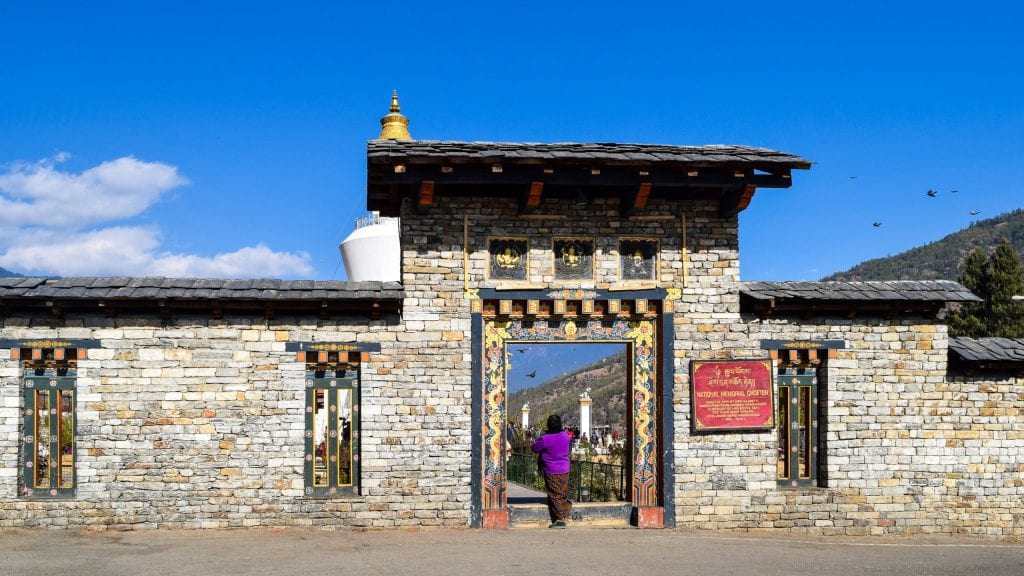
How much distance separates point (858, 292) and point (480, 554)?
20.3 ft

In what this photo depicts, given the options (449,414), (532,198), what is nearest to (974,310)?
(532,198)

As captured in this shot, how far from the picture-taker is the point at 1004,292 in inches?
1606

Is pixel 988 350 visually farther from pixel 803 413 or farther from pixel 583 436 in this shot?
pixel 583 436

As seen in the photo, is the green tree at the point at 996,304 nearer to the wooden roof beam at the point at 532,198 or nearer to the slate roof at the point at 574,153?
the slate roof at the point at 574,153

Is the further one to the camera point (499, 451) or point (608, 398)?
point (608, 398)

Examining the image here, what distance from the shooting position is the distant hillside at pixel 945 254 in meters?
75.6

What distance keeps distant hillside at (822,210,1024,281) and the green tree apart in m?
31.3

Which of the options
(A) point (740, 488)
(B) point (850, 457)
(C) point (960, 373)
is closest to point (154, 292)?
(A) point (740, 488)

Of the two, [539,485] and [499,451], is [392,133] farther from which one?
[499,451]

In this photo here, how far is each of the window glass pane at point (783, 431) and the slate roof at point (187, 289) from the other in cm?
544

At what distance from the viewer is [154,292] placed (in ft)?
35.9

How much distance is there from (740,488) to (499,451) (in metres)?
3.24

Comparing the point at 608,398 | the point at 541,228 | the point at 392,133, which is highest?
the point at 392,133

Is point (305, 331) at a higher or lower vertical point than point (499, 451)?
higher
